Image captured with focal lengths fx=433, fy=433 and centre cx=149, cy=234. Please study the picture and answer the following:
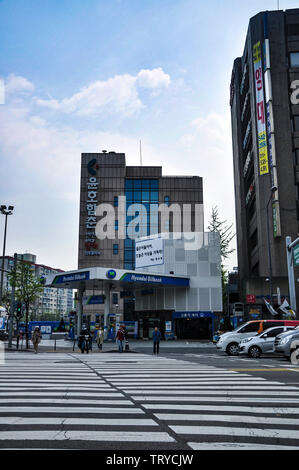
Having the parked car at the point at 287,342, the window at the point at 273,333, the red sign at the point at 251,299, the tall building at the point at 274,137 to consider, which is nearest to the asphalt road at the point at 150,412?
the parked car at the point at 287,342

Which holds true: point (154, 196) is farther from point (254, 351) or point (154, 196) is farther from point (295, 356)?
point (295, 356)

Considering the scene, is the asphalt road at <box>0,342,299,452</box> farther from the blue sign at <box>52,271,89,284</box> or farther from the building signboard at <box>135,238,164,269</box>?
the building signboard at <box>135,238,164,269</box>

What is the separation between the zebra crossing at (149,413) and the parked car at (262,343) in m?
10.1

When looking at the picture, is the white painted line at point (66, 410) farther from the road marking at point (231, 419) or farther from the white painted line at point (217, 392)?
the white painted line at point (217, 392)

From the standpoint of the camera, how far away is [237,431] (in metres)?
6.54

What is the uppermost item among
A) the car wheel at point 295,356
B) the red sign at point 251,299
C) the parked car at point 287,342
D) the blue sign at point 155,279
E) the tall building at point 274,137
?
the tall building at point 274,137

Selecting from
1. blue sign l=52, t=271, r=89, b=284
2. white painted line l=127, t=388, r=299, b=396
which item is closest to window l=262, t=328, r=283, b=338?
white painted line l=127, t=388, r=299, b=396

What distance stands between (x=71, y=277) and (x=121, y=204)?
43246mm

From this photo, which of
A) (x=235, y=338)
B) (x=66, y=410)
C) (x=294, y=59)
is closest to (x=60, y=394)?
(x=66, y=410)

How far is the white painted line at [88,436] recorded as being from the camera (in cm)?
602

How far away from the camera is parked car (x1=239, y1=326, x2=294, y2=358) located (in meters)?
23.0
